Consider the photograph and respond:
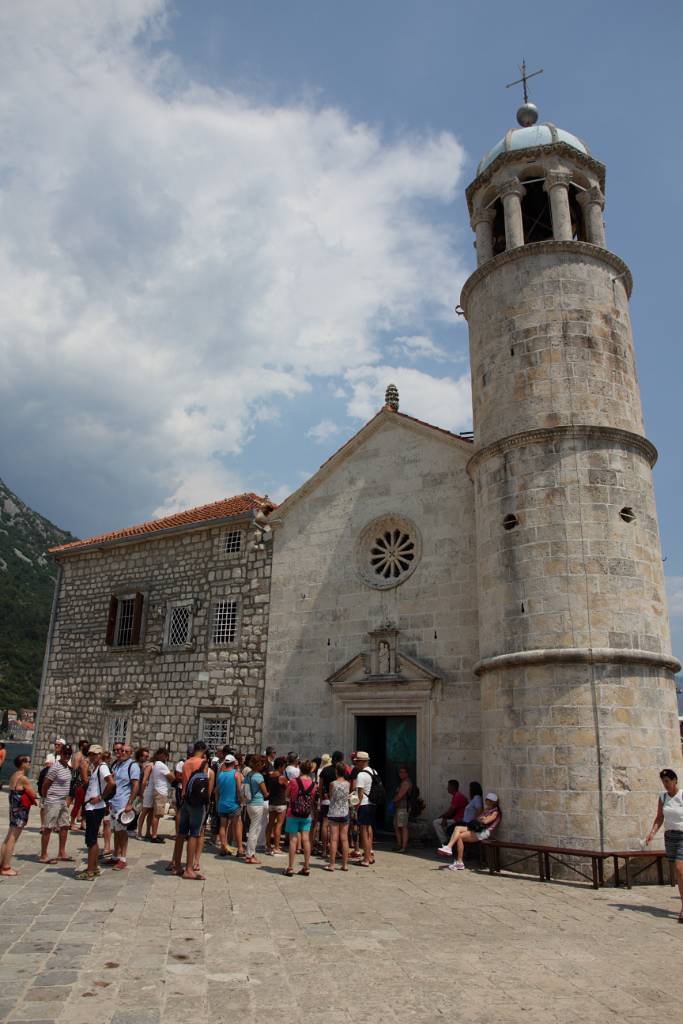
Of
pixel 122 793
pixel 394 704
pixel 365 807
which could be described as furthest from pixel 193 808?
pixel 394 704

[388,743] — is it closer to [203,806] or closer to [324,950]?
[203,806]

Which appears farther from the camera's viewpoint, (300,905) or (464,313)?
(464,313)

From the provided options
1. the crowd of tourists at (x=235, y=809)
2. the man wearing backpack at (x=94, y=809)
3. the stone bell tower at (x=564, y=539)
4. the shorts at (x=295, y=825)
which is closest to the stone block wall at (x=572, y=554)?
the stone bell tower at (x=564, y=539)

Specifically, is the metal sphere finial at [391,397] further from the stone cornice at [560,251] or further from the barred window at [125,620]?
the barred window at [125,620]

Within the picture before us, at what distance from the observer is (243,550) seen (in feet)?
59.9

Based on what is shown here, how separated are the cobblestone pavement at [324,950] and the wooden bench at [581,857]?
34 cm

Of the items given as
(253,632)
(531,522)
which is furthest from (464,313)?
(253,632)

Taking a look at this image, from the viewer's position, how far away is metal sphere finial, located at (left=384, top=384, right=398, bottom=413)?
16984mm

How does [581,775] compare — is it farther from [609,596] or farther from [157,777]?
[157,777]

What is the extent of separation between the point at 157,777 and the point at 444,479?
816 centimetres

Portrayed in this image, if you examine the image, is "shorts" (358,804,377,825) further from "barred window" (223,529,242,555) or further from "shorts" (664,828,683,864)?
"barred window" (223,529,242,555)

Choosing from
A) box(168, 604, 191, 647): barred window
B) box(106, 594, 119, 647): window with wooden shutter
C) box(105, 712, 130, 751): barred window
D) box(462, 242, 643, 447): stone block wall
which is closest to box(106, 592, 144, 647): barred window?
box(106, 594, 119, 647): window with wooden shutter

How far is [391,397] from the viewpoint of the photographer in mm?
17172

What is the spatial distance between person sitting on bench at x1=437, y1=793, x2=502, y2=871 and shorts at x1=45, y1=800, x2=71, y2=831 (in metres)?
5.49
